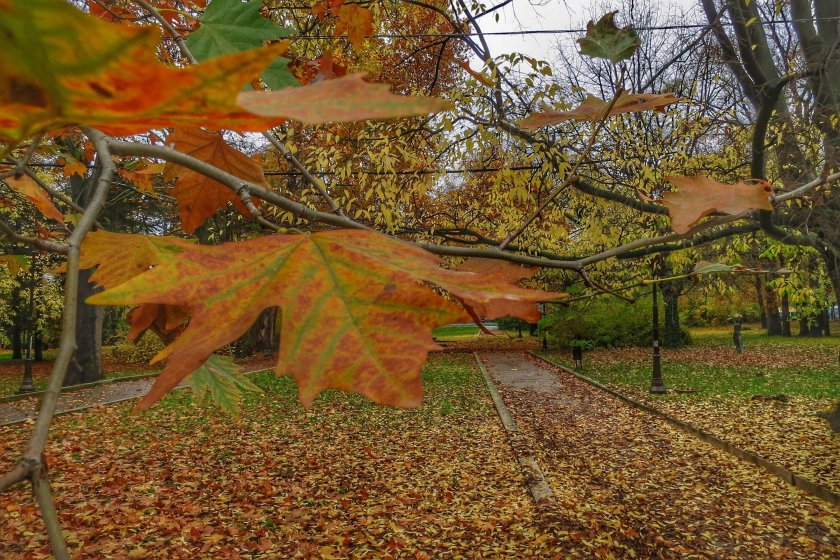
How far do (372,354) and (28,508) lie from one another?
695 centimetres

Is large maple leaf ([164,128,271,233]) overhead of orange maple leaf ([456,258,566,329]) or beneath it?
overhead

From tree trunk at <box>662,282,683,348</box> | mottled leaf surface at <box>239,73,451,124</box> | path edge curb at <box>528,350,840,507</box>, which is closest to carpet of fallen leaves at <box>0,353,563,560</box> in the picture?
path edge curb at <box>528,350,840,507</box>

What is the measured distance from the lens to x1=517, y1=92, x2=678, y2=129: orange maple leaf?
98 cm

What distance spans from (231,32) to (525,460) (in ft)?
23.4

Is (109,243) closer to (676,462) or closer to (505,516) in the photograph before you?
(505,516)

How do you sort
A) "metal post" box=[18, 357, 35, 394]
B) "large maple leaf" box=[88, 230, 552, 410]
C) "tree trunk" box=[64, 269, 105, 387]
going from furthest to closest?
1. "tree trunk" box=[64, 269, 105, 387]
2. "metal post" box=[18, 357, 35, 394]
3. "large maple leaf" box=[88, 230, 552, 410]

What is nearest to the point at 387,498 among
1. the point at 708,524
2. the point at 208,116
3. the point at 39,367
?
the point at 708,524

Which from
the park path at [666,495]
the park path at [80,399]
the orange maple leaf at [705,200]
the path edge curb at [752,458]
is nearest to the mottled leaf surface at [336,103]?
the orange maple leaf at [705,200]

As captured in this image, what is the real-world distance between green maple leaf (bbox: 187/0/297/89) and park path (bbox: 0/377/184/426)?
10.2 metres

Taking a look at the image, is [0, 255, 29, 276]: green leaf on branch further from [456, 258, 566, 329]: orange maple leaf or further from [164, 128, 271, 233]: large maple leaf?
[456, 258, 566, 329]: orange maple leaf

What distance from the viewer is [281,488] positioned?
648 cm

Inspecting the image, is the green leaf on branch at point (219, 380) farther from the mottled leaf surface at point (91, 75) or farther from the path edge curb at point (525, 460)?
the path edge curb at point (525, 460)

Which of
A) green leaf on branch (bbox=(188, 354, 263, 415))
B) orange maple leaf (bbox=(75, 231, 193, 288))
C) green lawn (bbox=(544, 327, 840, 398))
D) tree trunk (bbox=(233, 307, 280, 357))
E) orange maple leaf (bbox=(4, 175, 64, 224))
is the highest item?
orange maple leaf (bbox=(4, 175, 64, 224))

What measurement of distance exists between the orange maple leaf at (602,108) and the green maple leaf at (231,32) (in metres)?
0.45
